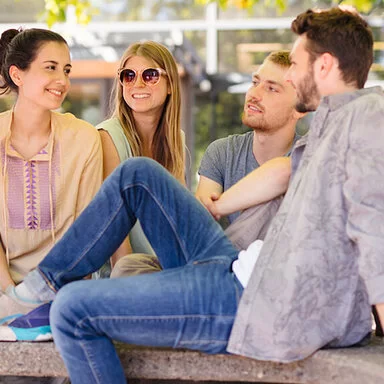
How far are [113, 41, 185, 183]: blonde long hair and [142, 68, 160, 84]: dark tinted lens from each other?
52 mm

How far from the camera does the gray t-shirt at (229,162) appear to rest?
3.61 meters

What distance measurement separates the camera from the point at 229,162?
3639 mm

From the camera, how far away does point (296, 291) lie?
2.41 metres

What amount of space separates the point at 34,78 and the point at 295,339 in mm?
1662

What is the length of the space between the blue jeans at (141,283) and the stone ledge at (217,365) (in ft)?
0.51

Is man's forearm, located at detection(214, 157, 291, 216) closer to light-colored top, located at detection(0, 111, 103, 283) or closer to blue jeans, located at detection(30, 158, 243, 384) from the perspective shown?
blue jeans, located at detection(30, 158, 243, 384)

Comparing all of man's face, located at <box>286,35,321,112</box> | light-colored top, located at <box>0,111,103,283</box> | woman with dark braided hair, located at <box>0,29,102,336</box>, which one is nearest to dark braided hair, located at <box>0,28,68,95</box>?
woman with dark braided hair, located at <box>0,29,102,336</box>

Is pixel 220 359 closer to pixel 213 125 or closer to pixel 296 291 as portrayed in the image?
pixel 296 291

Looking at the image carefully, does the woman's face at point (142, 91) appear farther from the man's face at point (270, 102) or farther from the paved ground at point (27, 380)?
the paved ground at point (27, 380)

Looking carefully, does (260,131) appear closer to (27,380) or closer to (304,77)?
(304,77)

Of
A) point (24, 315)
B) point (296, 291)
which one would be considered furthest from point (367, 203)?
point (24, 315)

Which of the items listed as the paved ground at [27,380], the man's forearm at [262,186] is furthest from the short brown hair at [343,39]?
the paved ground at [27,380]

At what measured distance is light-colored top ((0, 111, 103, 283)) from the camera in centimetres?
328

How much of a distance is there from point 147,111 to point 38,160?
72cm
